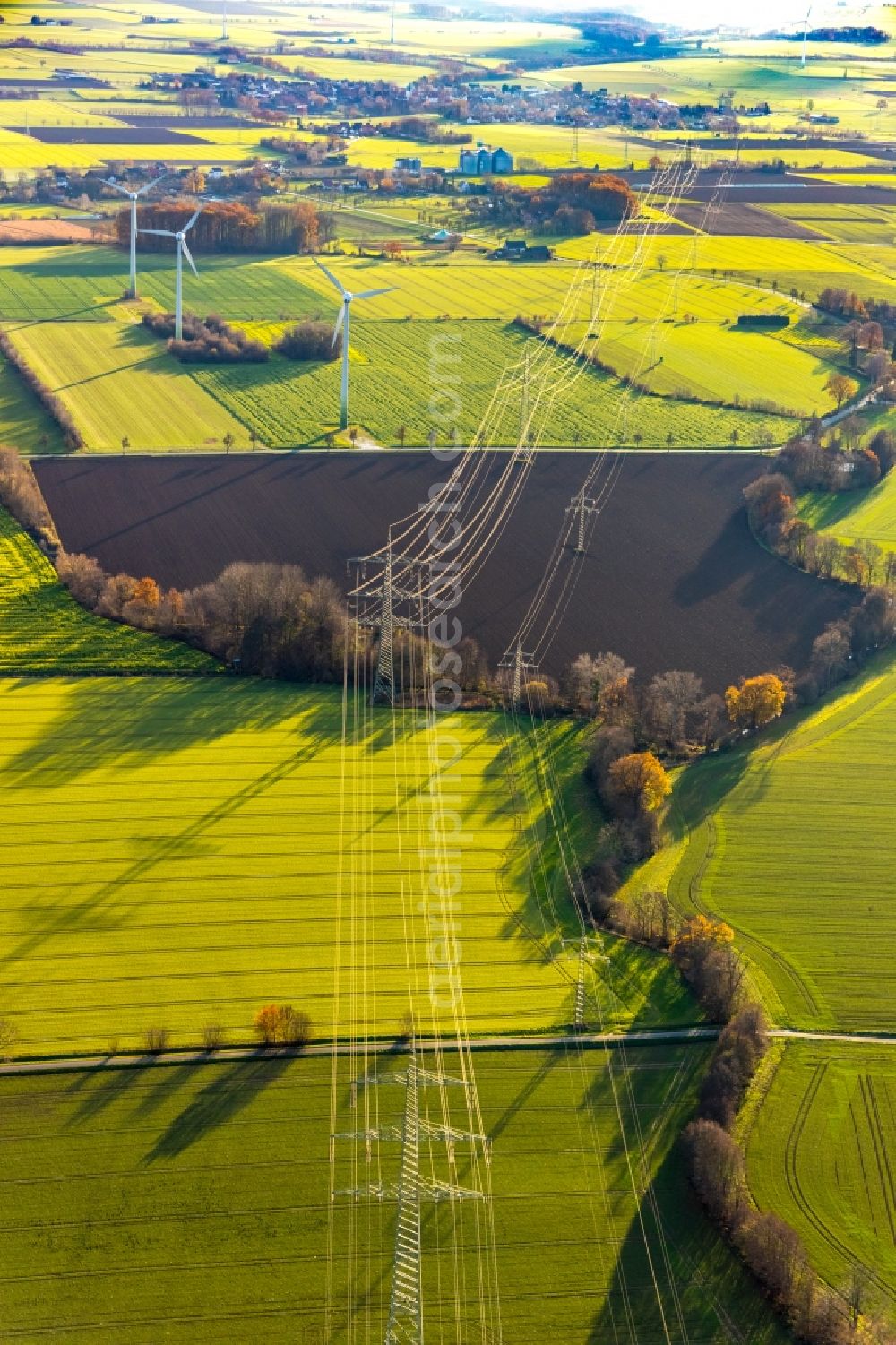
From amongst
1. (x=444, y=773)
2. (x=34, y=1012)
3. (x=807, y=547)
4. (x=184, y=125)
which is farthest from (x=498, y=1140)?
(x=184, y=125)


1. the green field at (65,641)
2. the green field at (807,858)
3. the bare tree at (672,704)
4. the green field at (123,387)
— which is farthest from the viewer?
the green field at (123,387)

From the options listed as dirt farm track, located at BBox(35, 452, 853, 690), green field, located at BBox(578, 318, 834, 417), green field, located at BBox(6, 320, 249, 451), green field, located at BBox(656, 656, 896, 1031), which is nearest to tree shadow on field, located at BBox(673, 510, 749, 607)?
dirt farm track, located at BBox(35, 452, 853, 690)

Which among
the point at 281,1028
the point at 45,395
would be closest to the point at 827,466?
the point at 45,395

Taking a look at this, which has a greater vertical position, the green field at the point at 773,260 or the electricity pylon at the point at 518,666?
the electricity pylon at the point at 518,666

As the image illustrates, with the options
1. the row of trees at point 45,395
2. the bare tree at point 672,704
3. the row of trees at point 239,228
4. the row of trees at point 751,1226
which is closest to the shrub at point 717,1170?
the row of trees at point 751,1226

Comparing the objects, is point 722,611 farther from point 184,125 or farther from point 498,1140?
point 184,125

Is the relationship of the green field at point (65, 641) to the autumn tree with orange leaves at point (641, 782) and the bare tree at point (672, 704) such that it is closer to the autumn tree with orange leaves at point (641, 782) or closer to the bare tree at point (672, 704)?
the bare tree at point (672, 704)
